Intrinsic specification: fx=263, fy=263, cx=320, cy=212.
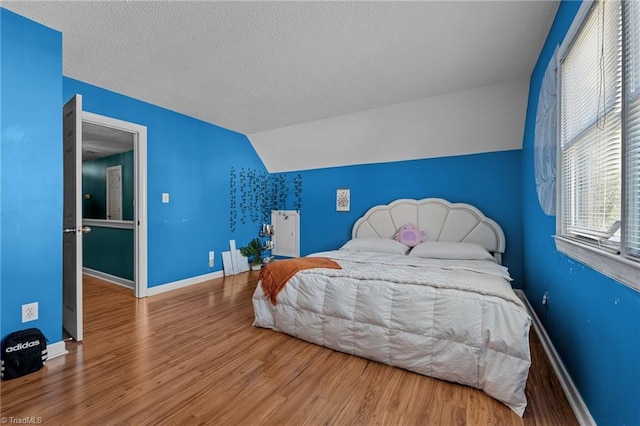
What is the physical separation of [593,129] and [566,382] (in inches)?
56.3

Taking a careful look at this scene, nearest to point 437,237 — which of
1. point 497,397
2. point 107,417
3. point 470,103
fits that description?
point 470,103

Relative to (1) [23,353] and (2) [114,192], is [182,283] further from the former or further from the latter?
(2) [114,192]

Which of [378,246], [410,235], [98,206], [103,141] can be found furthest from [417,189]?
[98,206]

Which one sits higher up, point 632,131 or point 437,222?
point 632,131

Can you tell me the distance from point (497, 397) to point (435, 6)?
2.42 meters

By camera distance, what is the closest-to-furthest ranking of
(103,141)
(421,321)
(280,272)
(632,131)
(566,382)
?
(632,131)
(566,382)
(421,321)
(280,272)
(103,141)

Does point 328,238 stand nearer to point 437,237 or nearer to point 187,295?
point 437,237

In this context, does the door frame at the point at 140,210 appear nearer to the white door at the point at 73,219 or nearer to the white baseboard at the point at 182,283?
the white baseboard at the point at 182,283

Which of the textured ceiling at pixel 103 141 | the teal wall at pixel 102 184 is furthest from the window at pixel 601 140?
the teal wall at pixel 102 184

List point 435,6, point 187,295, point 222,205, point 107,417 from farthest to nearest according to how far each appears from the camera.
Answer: point 222,205
point 187,295
point 435,6
point 107,417

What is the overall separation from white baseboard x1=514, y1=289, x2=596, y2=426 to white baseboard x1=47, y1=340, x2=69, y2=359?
328 centimetres

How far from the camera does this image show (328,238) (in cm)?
454

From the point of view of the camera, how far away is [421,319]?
1.71m

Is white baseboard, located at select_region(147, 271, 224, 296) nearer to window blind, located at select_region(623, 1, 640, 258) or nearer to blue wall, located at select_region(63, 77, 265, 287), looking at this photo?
blue wall, located at select_region(63, 77, 265, 287)
